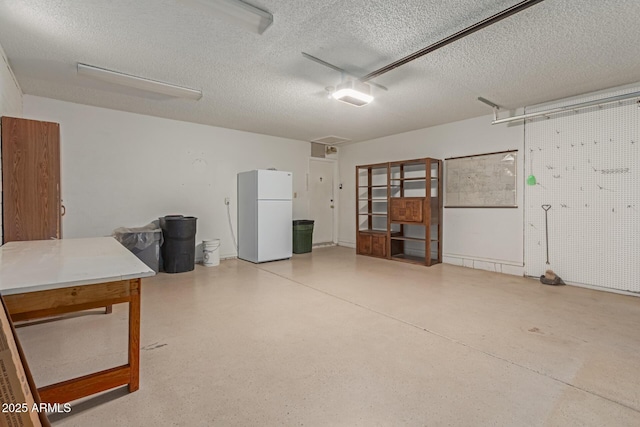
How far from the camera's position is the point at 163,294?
3.69 m

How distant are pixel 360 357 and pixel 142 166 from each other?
463 cm

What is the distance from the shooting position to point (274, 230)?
5656 mm

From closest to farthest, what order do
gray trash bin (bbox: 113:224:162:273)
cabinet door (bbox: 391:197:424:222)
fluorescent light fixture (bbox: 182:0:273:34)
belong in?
fluorescent light fixture (bbox: 182:0:273:34)
gray trash bin (bbox: 113:224:162:273)
cabinet door (bbox: 391:197:424:222)

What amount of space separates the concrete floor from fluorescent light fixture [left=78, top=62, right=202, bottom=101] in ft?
8.19

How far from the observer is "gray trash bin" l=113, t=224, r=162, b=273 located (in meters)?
4.38

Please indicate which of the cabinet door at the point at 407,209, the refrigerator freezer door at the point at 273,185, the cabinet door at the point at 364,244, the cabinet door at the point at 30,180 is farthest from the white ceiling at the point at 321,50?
the cabinet door at the point at 364,244

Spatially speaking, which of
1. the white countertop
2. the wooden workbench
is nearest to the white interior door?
the white countertop

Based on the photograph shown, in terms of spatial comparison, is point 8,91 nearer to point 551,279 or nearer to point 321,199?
point 321,199

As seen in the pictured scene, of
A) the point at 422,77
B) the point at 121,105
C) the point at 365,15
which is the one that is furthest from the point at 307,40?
the point at 121,105

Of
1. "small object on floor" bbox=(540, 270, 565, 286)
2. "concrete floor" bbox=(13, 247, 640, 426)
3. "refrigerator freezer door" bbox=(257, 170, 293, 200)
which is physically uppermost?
"refrigerator freezer door" bbox=(257, 170, 293, 200)

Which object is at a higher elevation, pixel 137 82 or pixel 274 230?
pixel 137 82

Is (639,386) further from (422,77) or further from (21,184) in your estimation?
(21,184)

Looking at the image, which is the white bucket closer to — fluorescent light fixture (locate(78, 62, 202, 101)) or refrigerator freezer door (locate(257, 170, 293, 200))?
refrigerator freezer door (locate(257, 170, 293, 200))

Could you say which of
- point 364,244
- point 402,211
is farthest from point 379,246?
point 402,211
